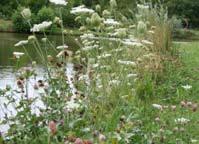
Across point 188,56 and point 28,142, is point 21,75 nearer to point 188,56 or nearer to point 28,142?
point 28,142

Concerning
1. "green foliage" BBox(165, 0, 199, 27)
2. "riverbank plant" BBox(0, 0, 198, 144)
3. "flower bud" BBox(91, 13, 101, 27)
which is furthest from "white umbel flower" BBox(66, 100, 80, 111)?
"green foliage" BBox(165, 0, 199, 27)

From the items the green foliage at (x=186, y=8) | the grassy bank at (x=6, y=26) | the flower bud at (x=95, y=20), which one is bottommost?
the grassy bank at (x=6, y=26)

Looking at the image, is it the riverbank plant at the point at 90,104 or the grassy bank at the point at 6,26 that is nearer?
the riverbank plant at the point at 90,104

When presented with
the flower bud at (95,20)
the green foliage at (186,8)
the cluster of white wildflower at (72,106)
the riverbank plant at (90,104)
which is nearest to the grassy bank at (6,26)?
the green foliage at (186,8)

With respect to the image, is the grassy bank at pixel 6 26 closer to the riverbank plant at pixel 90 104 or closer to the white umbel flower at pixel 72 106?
the riverbank plant at pixel 90 104

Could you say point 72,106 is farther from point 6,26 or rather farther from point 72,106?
point 6,26

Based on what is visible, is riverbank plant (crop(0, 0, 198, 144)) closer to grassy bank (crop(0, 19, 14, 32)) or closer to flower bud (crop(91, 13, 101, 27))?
flower bud (crop(91, 13, 101, 27))

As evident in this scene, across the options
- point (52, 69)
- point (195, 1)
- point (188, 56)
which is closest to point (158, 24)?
point (188, 56)

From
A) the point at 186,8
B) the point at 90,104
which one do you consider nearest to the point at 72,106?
the point at 90,104

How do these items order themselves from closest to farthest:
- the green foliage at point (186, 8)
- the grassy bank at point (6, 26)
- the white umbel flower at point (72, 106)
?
1. the white umbel flower at point (72, 106)
2. the grassy bank at point (6, 26)
3. the green foliage at point (186, 8)

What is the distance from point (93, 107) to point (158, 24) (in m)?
5.06

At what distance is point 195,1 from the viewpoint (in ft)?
169

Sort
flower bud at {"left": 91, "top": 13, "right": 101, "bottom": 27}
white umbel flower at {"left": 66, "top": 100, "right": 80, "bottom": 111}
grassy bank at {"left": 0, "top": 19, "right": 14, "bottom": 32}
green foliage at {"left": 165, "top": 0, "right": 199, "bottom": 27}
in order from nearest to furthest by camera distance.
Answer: white umbel flower at {"left": 66, "top": 100, "right": 80, "bottom": 111}, flower bud at {"left": 91, "top": 13, "right": 101, "bottom": 27}, grassy bank at {"left": 0, "top": 19, "right": 14, "bottom": 32}, green foliage at {"left": 165, "top": 0, "right": 199, "bottom": 27}

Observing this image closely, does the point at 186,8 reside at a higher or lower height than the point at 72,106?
lower
